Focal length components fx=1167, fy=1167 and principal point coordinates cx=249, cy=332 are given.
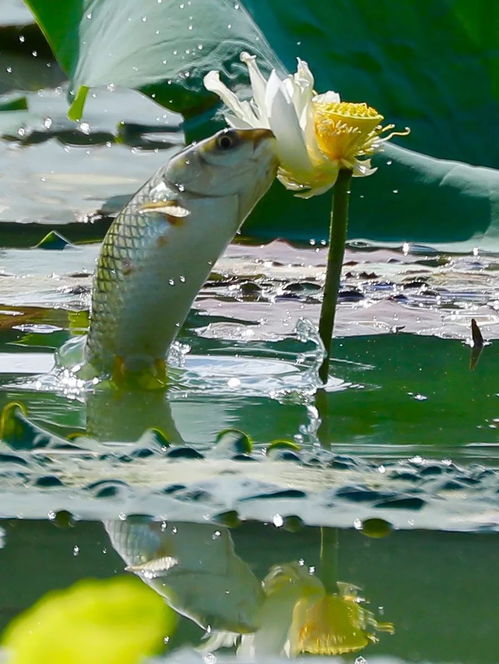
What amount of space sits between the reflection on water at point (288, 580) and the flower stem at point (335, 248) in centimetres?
59

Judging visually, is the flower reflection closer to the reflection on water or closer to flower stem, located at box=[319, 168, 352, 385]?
the reflection on water

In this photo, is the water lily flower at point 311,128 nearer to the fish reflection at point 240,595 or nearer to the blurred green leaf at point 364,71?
the fish reflection at point 240,595

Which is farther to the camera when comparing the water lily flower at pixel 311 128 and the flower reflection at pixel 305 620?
the water lily flower at pixel 311 128

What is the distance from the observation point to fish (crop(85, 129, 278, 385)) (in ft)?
5.21

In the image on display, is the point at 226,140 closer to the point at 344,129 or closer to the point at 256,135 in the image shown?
the point at 256,135

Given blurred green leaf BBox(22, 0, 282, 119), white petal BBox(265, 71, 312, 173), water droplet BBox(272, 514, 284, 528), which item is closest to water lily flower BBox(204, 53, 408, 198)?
white petal BBox(265, 71, 312, 173)

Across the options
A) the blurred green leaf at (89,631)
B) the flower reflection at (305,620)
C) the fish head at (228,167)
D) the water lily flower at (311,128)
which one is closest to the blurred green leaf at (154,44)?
the fish head at (228,167)

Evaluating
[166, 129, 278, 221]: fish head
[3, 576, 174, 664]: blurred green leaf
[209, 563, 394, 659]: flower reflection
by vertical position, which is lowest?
[209, 563, 394, 659]: flower reflection

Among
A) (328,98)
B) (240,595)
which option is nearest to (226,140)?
(328,98)

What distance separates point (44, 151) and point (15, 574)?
2.97 m

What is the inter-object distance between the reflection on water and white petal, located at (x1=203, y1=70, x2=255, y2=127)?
2.18 feet

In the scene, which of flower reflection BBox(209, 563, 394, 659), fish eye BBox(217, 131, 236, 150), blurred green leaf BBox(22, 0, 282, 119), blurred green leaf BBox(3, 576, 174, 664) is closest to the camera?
blurred green leaf BBox(3, 576, 174, 664)

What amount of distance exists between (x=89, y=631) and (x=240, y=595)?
2.20 ft

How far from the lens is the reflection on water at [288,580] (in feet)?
2.68
